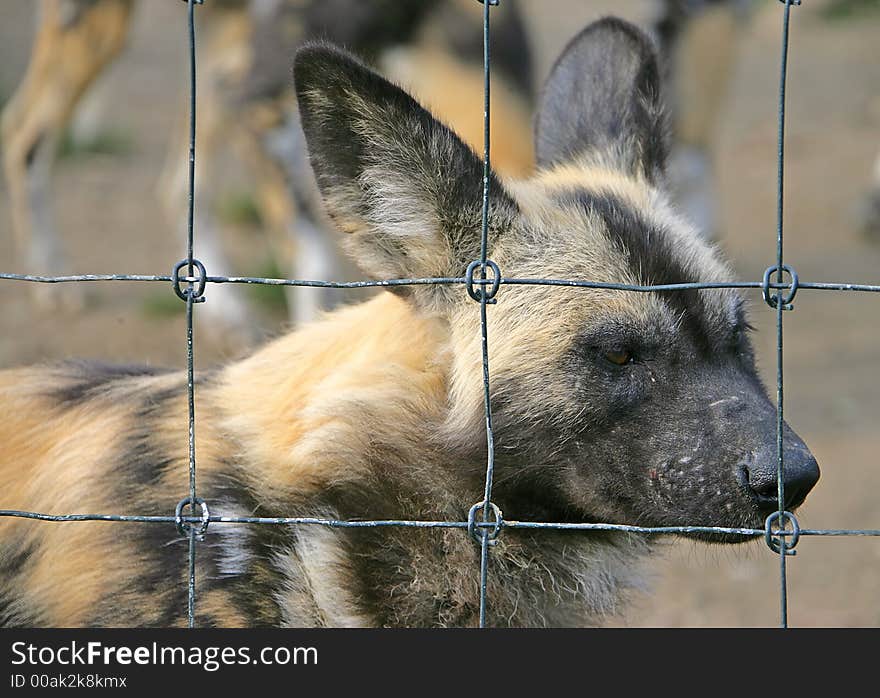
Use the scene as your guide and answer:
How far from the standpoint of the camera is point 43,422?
2787 mm

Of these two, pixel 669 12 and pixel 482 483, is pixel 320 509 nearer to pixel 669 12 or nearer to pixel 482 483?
pixel 482 483

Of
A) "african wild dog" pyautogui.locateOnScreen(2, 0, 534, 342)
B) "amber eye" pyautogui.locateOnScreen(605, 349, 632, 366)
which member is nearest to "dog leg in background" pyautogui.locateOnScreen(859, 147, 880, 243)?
"african wild dog" pyautogui.locateOnScreen(2, 0, 534, 342)

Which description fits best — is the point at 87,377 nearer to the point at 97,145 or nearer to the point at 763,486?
the point at 763,486

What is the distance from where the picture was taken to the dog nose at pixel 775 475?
7.28ft

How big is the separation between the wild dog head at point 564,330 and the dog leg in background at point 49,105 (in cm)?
460

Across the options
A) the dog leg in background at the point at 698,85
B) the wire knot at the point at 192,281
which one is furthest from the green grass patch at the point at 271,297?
the wire knot at the point at 192,281

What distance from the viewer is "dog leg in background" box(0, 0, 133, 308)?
655 cm

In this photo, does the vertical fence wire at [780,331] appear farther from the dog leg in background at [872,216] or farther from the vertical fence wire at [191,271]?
the dog leg in background at [872,216]

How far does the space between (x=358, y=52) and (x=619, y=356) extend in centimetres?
326

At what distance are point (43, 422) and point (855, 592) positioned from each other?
3013 millimetres

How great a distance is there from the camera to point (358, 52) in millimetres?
5305

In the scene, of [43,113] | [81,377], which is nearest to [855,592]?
[81,377]

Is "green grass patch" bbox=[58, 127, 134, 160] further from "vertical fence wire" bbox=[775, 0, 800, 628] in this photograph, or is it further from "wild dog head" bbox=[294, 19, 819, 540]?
"vertical fence wire" bbox=[775, 0, 800, 628]
